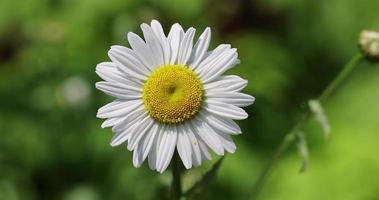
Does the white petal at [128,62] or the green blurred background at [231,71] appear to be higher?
the white petal at [128,62]

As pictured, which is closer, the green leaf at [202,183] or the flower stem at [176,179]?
the flower stem at [176,179]

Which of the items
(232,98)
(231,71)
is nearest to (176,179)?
(232,98)

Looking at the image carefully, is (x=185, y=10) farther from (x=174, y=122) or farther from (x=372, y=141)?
(x=174, y=122)

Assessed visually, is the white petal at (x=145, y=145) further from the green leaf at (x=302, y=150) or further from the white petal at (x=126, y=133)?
the green leaf at (x=302, y=150)

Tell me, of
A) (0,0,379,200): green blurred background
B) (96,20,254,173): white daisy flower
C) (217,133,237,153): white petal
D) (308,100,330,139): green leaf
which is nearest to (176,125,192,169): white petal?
(96,20,254,173): white daisy flower

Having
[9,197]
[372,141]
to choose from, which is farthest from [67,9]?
[372,141]

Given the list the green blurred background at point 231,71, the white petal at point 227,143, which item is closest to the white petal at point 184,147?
the white petal at point 227,143

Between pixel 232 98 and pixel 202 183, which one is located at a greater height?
pixel 232 98

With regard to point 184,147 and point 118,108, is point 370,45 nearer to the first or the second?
point 184,147
